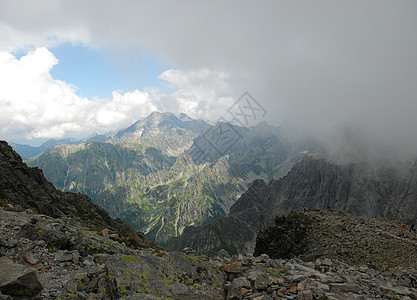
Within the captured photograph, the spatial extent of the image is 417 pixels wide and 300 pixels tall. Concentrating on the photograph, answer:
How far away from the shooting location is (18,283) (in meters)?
7.59

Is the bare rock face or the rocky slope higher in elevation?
the bare rock face

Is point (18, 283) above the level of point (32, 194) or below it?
below

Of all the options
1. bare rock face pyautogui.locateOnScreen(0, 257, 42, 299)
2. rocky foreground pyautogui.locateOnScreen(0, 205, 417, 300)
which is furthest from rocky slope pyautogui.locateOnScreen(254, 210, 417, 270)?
bare rock face pyautogui.locateOnScreen(0, 257, 42, 299)

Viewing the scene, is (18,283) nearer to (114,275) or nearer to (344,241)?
(114,275)

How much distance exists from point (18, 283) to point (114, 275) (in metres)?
3.34

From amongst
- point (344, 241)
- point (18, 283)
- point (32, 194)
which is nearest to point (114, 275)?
point (18, 283)

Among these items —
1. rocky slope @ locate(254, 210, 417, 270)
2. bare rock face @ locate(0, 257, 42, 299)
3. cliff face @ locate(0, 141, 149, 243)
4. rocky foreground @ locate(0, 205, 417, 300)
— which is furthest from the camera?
cliff face @ locate(0, 141, 149, 243)

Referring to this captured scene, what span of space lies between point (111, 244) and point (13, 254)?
471 centimetres

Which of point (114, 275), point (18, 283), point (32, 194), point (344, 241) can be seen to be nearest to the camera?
point (18, 283)

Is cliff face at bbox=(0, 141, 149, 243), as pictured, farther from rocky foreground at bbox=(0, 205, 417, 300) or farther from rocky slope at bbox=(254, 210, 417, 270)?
rocky slope at bbox=(254, 210, 417, 270)

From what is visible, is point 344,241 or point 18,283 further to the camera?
point 344,241

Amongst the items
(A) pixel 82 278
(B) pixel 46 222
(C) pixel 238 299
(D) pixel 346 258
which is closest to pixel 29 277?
(A) pixel 82 278

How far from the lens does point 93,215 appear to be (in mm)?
49719

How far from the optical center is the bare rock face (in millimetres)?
7418
